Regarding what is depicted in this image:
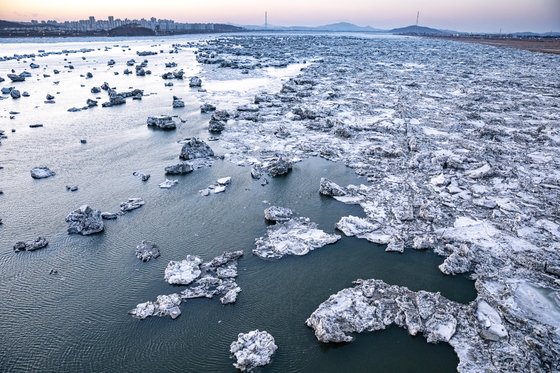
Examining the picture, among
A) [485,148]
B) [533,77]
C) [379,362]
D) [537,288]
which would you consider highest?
[533,77]

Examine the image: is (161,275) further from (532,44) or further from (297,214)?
(532,44)

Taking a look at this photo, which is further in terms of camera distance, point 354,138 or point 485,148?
point 354,138

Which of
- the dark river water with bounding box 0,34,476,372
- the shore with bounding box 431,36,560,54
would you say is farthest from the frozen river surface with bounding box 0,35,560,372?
the shore with bounding box 431,36,560,54

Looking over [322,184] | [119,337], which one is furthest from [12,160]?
[322,184]

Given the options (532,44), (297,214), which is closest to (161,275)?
(297,214)

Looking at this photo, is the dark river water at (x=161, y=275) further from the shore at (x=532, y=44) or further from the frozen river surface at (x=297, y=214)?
the shore at (x=532, y=44)

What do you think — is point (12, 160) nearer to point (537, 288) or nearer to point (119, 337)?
point (119, 337)

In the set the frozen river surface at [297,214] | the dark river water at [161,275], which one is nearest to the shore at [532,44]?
the frozen river surface at [297,214]

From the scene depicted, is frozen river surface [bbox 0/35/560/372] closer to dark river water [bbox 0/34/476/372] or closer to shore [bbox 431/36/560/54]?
dark river water [bbox 0/34/476/372]
